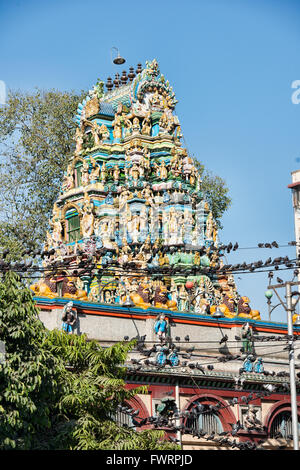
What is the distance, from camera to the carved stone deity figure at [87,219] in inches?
2243

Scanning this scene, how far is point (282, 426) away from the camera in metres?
47.3

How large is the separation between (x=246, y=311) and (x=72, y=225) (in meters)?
14.6

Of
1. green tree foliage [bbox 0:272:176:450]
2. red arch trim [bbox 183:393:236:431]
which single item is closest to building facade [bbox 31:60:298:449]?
red arch trim [bbox 183:393:236:431]

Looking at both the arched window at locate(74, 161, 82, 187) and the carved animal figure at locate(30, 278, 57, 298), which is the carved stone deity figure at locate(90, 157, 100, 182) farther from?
the carved animal figure at locate(30, 278, 57, 298)

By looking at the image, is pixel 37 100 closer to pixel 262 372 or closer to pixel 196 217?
pixel 196 217

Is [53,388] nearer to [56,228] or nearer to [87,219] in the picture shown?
[87,219]

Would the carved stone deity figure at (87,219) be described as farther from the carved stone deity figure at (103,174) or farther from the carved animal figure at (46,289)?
the carved animal figure at (46,289)

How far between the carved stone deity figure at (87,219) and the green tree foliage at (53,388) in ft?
65.0

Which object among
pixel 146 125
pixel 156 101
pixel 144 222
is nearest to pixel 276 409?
pixel 144 222

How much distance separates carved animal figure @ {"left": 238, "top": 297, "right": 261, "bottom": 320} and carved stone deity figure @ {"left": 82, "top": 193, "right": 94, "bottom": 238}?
11.4 meters

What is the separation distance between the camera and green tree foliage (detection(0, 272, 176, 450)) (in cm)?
3138

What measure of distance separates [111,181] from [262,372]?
17447 mm
